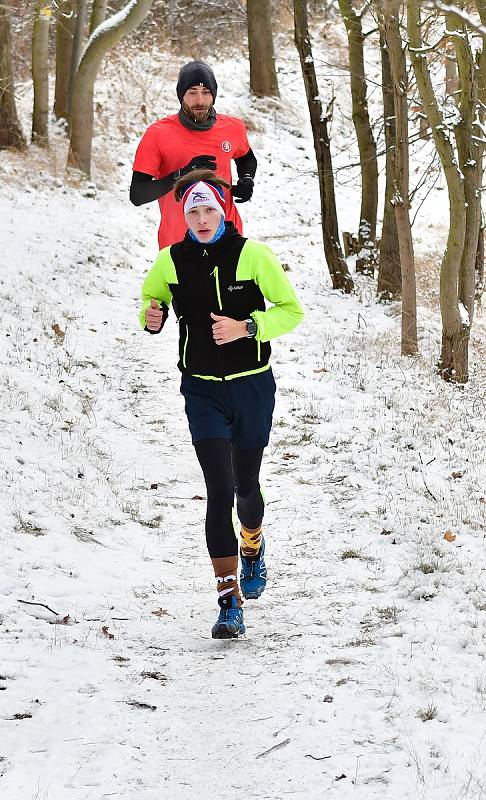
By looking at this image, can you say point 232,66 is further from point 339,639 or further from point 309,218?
point 339,639

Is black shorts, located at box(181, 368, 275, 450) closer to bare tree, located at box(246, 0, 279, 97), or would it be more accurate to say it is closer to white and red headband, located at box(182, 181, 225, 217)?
white and red headband, located at box(182, 181, 225, 217)

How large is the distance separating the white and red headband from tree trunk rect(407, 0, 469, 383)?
5971mm

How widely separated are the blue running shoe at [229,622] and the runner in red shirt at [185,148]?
2.96 meters

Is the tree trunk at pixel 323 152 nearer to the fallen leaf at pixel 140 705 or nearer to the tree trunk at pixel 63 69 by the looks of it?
the tree trunk at pixel 63 69

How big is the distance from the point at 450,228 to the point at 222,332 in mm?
6566

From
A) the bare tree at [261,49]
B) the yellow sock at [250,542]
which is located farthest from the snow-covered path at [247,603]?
the bare tree at [261,49]

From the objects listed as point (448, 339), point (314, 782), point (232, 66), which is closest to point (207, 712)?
point (314, 782)

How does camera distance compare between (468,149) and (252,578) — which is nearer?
(252,578)

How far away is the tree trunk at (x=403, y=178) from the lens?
10.2m

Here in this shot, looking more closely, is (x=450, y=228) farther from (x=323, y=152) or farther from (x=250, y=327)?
(x=250, y=327)

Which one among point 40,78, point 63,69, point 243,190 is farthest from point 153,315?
point 63,69

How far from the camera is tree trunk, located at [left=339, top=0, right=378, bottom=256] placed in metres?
13.6

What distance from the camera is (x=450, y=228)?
10.2m

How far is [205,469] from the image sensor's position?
15.1ft
